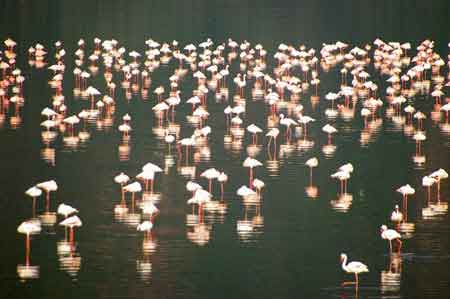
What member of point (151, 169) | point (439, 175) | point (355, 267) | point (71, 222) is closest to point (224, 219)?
point (151, 169)

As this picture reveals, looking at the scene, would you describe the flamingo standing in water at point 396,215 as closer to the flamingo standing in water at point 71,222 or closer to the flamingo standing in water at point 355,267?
the flamingo standing in water at point 355,267

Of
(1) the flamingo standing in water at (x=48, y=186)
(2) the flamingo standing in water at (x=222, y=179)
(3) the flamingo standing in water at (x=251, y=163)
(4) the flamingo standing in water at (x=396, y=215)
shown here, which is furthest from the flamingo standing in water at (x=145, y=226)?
(3) the flamingo standing in water at (x=251, y=163)

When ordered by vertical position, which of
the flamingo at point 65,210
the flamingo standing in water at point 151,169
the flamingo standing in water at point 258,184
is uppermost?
the flamingo standing in water at point 151,169

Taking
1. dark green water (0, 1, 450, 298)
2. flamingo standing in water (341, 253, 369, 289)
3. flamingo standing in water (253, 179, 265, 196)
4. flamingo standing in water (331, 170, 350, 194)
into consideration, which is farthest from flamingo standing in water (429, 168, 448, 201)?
flamingo standing in water (341, 253, 369, 289)

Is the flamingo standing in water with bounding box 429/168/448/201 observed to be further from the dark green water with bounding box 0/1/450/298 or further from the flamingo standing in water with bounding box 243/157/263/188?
the flamingo standing in water with bounding box 243/157/263/188

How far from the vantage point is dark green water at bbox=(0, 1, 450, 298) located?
2464 centimetres

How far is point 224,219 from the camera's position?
97.2 ft

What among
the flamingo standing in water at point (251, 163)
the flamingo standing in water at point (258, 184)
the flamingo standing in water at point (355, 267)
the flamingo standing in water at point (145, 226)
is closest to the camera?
the flamingo standing in water at point (355, 267)

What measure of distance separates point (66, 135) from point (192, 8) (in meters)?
47.8

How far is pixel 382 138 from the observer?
135 ft

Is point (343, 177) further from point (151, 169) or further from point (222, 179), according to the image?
point (151, 169)

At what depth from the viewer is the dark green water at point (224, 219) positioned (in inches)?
970

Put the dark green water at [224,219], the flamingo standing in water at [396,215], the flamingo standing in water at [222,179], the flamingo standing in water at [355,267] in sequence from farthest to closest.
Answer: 1. the flamingo standing in water at [222,179]
2. the flamingo standing in water at [396,215]
3. the dark green water at [224,219]
4. the flamingo standing in water at [355,267]

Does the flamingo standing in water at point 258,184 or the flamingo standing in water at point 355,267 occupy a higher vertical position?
the flamingo standing in water at point 258,184
